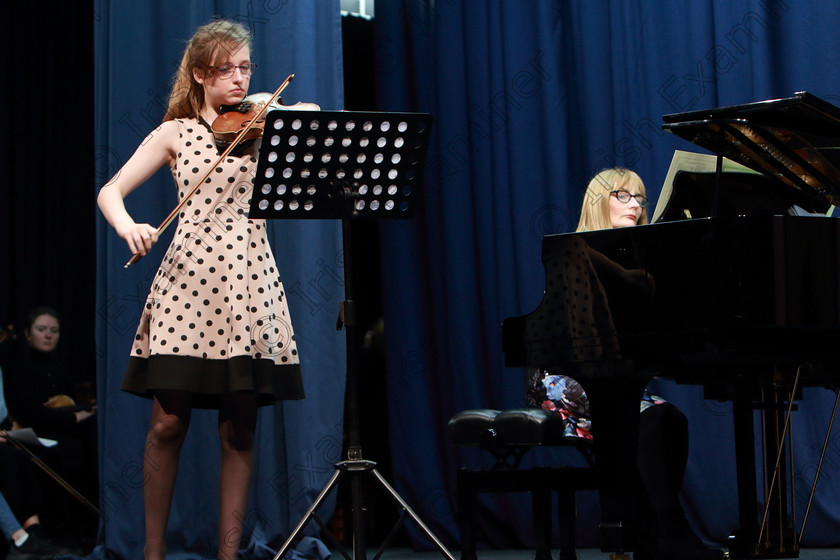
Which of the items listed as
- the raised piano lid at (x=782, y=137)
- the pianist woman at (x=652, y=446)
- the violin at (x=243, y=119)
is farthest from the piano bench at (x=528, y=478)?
the violin at (x=243, y=119)

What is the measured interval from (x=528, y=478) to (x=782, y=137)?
1.23 meters

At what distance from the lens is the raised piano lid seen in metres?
2.36

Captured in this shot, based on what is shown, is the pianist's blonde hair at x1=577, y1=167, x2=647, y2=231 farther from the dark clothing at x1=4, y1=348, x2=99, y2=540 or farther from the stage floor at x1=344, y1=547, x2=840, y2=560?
the dark clothing at x1=4, y1=348, x2=99, y2=540

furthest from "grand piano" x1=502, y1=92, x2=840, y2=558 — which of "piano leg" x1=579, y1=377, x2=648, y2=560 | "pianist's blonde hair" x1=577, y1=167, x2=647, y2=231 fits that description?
"pianist's blonde hair" x1=577, y1=167, x2=647, y2=231

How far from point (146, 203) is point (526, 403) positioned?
1.79m

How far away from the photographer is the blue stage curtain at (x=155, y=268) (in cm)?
398

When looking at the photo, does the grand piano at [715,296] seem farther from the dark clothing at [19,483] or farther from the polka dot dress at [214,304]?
the dark clothing at [19,483]

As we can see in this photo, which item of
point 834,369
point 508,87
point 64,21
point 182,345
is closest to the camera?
point 182,345

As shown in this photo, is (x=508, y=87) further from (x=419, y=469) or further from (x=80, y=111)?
(x=80, y=111)

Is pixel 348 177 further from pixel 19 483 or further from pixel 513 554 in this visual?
pixel 19 483

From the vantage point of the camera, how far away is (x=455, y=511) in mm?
4199

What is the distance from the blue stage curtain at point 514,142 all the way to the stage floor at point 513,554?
0.08m

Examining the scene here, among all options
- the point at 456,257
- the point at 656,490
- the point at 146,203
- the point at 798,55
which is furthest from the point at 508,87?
the point at 656,490

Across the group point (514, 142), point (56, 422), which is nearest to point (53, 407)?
point (56, 422)
